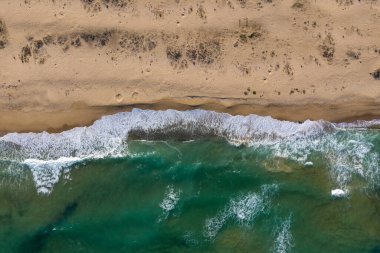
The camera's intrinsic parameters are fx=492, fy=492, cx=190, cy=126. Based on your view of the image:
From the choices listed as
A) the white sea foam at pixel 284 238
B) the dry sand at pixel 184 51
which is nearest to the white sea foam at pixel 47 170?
the dry sand at pixel 184 51

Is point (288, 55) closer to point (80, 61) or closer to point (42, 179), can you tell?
point (80, 61)

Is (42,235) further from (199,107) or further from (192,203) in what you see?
(199,107)

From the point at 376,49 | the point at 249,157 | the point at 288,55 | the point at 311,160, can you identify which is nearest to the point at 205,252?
the point at 249,157

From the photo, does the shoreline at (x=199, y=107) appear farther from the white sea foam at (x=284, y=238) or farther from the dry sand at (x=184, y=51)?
the white sea foam at (x=284, y=238)

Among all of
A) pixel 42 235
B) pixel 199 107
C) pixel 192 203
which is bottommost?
pixel 42 235

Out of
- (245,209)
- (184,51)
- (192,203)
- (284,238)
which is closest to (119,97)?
(184,51)
